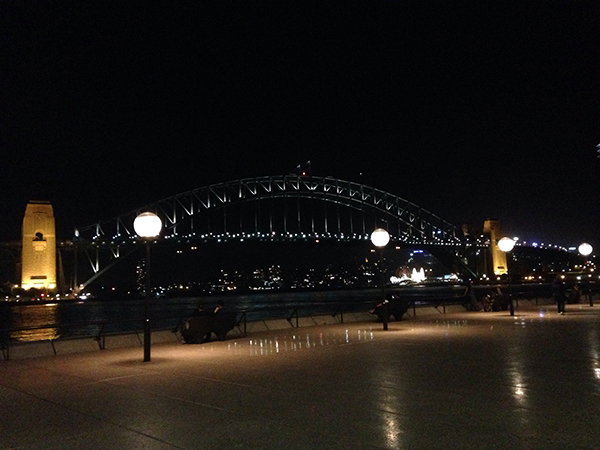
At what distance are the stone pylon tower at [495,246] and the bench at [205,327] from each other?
84899 mm

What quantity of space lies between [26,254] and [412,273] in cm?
10558

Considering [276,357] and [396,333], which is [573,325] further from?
[276,357]

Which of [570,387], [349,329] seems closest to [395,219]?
[349,329]

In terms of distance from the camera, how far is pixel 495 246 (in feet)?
307

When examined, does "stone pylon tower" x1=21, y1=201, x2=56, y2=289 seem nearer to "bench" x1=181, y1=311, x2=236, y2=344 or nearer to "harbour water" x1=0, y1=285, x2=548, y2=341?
"harbour water" x1=0, y1=285, x2=548, y2=341

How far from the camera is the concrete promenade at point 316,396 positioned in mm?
4551

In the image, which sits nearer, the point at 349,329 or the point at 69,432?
the point at 69,432

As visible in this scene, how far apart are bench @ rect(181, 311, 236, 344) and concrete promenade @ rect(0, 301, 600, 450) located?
100 centimetres

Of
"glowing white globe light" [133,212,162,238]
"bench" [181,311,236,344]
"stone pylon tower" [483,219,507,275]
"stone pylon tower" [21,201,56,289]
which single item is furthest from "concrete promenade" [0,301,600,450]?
"stone pylon tower" [483,219,507,275]

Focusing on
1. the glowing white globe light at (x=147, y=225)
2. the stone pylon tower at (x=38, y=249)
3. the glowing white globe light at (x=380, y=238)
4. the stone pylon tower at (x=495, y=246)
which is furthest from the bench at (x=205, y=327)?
the stone pylon tower at (x=495, y=246)

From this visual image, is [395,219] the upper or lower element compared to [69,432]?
upper

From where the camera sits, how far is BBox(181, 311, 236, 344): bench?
11812 millimetres

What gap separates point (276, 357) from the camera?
9.31 m

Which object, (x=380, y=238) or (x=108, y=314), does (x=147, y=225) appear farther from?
(x=108, y=314)
